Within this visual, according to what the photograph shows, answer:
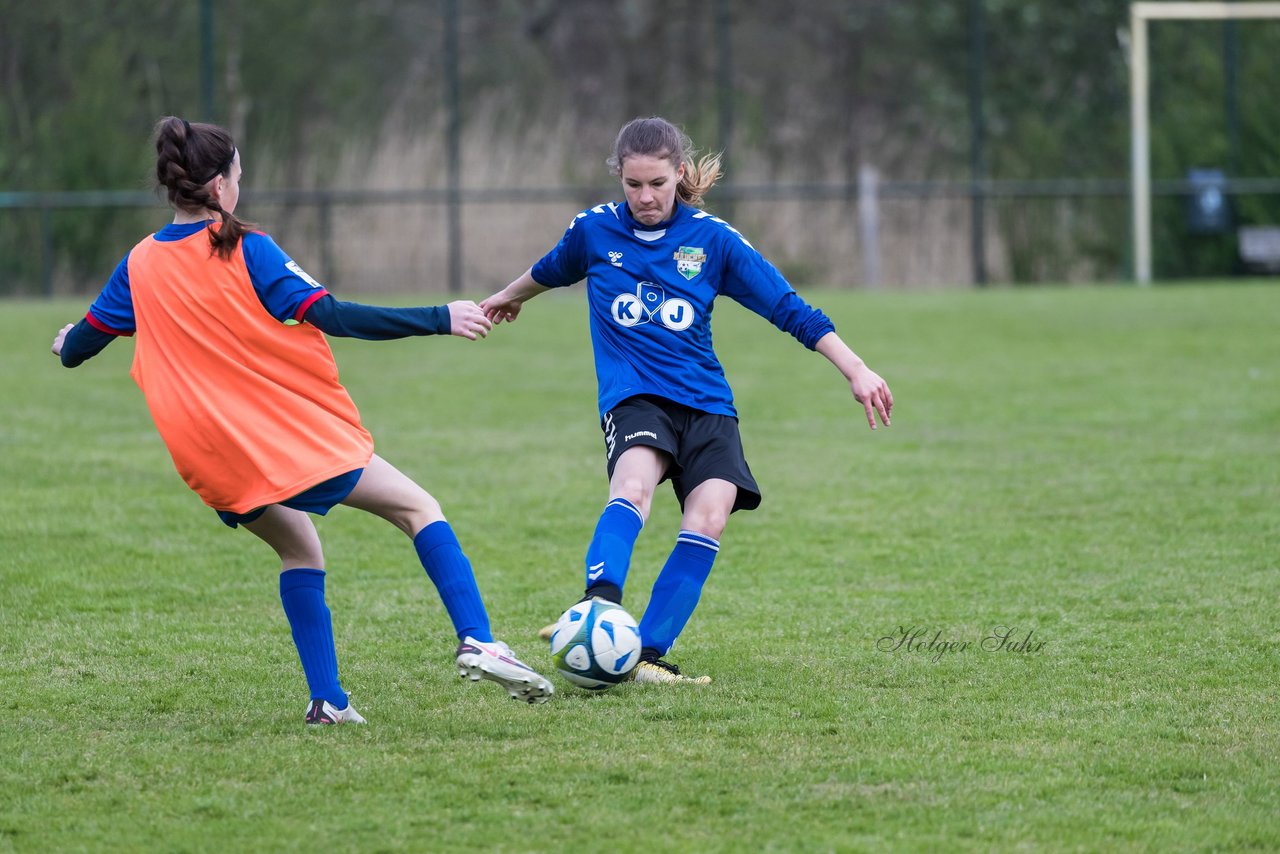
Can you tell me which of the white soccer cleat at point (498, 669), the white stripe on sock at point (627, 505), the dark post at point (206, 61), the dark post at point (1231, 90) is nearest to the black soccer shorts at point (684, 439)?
the white stripe on sock at point (627, 505)

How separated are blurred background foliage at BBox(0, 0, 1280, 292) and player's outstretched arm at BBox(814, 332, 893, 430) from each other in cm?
1765

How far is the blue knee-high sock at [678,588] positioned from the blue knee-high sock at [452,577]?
2.13 ft

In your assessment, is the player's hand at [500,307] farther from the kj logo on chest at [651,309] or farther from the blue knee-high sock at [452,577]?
the blue knee-high sock at [452,577]

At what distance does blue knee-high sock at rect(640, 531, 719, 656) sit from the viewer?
4.44 metres

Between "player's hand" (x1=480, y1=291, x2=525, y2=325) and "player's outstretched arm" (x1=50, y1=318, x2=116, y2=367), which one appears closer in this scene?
"player's outstretched arm" (x1=50, y1=318, x2=116, y2=367)

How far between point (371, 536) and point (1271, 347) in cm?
902

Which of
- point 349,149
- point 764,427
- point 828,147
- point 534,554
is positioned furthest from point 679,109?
point 534,554

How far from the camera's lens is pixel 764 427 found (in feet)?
32.3

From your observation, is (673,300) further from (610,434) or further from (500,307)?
(500,307)

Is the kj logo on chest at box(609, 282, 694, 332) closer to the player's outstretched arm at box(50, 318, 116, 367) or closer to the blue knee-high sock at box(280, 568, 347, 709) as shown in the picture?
the blue knee-high sock at box(280, 568, 347, 709)

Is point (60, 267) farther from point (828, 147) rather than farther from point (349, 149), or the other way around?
point (828, 147)

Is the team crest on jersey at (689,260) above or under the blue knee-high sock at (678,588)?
above

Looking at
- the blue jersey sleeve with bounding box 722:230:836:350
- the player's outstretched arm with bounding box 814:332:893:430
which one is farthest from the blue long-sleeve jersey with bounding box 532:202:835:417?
the player's outstretched arm with bounding box 814:332:893:430

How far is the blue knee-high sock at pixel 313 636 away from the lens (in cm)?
401
